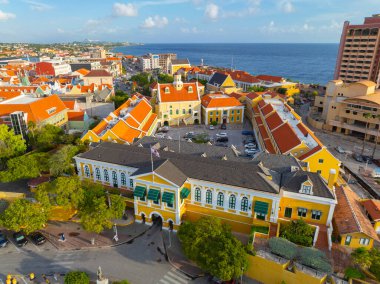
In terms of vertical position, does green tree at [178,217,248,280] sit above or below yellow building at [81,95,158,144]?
below

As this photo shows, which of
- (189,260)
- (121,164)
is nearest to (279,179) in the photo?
(189,260)

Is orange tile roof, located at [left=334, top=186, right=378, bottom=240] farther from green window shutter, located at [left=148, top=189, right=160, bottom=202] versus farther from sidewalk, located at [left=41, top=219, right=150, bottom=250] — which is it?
sidewalk, located at [left=41, top=219, right=150, bottom=250]

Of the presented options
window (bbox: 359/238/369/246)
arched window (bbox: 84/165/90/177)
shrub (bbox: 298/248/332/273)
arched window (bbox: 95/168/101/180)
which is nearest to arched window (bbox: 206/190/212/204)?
shrub (bbox: 298/248/332/273)

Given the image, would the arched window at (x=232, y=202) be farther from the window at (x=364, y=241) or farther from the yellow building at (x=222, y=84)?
the yellow building at (x=222, y=84)

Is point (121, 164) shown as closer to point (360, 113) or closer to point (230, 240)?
point (230, 240)

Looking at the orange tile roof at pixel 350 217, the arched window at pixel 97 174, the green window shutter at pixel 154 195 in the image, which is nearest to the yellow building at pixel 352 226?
the orange tile roof at pixel 350 217

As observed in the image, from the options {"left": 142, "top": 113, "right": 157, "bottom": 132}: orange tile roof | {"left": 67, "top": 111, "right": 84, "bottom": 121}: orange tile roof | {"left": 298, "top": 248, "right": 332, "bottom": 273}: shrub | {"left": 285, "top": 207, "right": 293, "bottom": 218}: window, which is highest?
{"left": 67, "top": 111, "right": 84, "bottom": 121}: orange tile roof

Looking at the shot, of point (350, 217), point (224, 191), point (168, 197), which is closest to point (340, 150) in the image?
point (350, 217)
